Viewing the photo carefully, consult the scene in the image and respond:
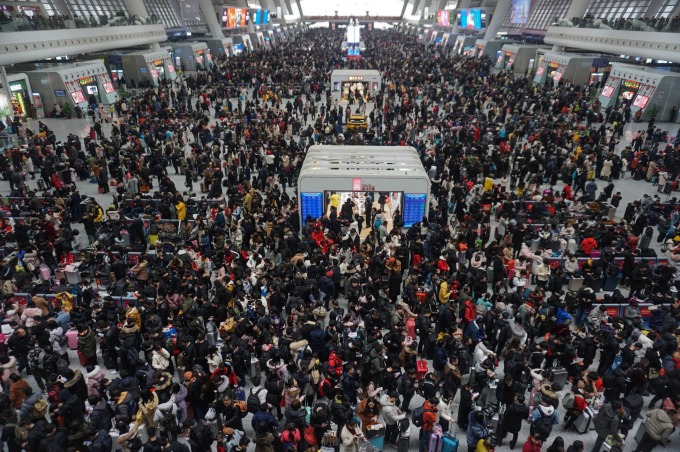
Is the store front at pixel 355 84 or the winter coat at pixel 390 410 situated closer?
the winter coat at pixel 390 410

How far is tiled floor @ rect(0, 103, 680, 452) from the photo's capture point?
7.52 meters

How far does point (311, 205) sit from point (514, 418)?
8.89 meters

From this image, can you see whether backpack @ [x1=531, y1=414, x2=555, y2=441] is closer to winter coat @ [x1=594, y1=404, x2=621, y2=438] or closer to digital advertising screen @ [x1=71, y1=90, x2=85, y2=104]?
winter coat @ [x1=594, y1=404, x2=621, y2=438]

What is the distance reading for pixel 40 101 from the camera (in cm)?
2798

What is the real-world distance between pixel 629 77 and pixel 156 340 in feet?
103

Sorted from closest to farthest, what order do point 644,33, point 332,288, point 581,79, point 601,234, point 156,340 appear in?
point 156,340, point 332,288, point 601,234, point 644,33, point 581,79

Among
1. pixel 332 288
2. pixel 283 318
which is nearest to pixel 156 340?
pixel 283 318

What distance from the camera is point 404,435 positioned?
23.3ft

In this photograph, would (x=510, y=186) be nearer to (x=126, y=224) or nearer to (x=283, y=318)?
(x=283, y=318)

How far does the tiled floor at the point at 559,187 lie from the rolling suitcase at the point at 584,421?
11cm

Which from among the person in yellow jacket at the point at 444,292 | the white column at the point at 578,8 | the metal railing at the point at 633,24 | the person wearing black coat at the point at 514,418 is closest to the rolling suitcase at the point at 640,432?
the person wearing black coat at the point at 514,418

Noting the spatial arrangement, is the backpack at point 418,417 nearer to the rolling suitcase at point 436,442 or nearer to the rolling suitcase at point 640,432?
the rolling suitcase at point 436,442

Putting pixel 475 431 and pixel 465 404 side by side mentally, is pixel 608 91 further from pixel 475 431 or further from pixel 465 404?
pixel 475 431

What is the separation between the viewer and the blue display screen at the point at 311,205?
14195 millimetres
